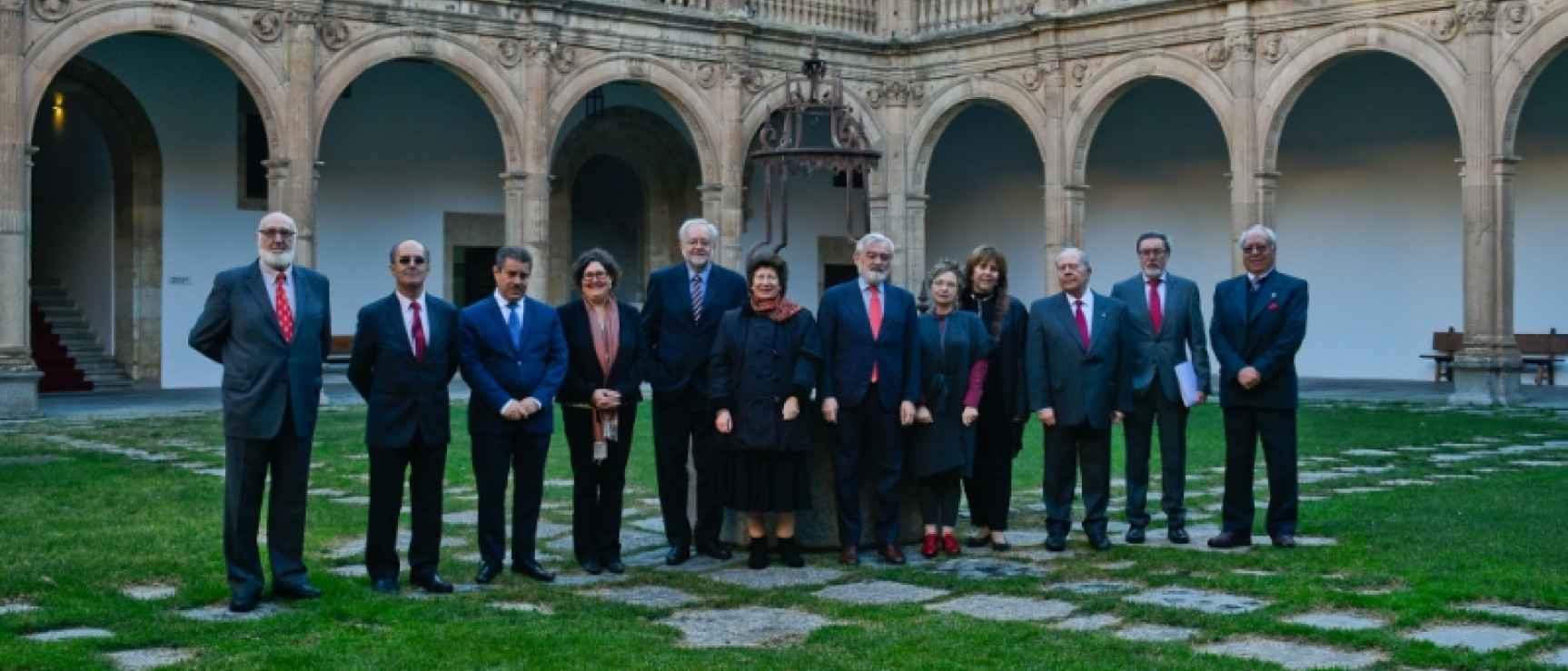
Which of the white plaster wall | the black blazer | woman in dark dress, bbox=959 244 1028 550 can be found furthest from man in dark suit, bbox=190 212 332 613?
the white plaster wall

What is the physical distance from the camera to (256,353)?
6387mm

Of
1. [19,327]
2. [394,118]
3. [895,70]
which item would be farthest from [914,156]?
[19,327]

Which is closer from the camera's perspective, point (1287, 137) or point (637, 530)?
point (637, 530)

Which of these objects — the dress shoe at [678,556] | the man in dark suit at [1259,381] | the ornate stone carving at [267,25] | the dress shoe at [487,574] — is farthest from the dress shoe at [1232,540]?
the ornate stone carving at [267,25]

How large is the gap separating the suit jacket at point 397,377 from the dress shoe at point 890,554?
209 cm

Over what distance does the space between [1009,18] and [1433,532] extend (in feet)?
47.3

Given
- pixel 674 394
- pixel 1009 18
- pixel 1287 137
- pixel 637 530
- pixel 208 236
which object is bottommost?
pixel 637 530

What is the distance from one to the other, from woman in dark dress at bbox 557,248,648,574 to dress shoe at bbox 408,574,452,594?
74 centimetres

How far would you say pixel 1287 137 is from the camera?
2231cm

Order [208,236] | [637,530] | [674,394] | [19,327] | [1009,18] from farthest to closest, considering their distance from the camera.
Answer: [1009,18] < [208,236] < [19,327] < [637,530] < [674,394]

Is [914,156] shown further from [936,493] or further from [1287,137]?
[936,493]

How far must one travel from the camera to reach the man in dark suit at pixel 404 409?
21.9 feet

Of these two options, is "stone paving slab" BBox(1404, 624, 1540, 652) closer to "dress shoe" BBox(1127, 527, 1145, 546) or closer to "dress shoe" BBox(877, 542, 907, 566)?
"dress shoe" BBox(1127, 527, 1145, 546)

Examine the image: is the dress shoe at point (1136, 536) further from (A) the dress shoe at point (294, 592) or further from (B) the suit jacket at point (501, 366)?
(A) the dress shoe at point (294, 592)
